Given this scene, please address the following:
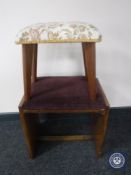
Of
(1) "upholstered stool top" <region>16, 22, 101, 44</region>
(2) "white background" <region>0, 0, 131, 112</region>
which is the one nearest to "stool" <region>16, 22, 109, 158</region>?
(1) "upholstered stool top" <region>16, 22, 101, 44</region>

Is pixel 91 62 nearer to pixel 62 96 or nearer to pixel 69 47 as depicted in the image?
pixel 62 96

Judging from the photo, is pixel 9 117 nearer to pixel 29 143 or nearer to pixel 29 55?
pixel 29 143

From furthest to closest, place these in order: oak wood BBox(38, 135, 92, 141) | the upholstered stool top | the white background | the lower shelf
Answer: oak wood BBox(38, 135, 92, 141)
the white background
the lower shelf
the upholstered stool top

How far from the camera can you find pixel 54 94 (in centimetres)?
100

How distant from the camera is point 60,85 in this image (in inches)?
43.2

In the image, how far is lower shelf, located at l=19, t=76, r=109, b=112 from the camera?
90 cm

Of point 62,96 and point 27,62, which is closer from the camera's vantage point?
point 27,62

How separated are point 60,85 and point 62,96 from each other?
14 centimetres

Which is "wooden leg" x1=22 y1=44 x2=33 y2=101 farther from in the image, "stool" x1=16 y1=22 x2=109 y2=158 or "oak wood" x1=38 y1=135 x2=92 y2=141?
"oak wood" x1=38 y1=135 x2=92 y2=141

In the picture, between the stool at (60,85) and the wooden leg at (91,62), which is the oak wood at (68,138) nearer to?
the stool at (60,85)

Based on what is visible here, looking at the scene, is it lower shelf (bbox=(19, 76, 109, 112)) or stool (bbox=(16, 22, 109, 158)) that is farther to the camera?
lower shelf (bbox=(19, 76, 109, 112))

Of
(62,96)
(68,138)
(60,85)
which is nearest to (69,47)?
(60,85)

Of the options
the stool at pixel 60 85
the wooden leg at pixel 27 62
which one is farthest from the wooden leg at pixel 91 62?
the wooden leg at pixel 27 62

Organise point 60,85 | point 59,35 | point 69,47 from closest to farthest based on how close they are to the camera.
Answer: point 59,35 < point 60,85 < point 69,47
